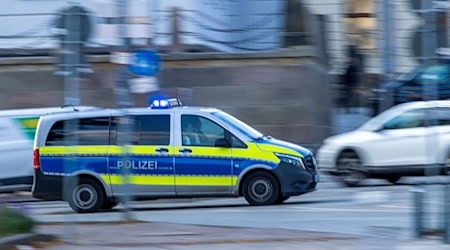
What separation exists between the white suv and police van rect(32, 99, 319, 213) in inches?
120

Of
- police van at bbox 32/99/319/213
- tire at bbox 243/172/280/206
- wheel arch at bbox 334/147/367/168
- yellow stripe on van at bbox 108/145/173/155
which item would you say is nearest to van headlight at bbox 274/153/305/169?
police van at bbox 32/99/319/213

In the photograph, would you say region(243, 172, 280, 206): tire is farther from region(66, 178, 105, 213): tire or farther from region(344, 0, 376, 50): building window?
region(344, 0, 376, 50): building window

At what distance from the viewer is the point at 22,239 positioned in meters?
11.9

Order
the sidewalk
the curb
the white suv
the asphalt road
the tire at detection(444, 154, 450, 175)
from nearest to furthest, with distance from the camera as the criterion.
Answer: the curb → the sidewalk → the asphalt road → the tire at detection(444, 154, 450, 175) → the white suv

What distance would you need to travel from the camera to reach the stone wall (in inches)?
992

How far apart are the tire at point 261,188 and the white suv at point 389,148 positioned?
3.53 metres

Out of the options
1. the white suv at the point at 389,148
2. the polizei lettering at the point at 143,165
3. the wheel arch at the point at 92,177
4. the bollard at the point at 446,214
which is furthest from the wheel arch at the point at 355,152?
the bollard at the point at 446,214

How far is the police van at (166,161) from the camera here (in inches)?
685

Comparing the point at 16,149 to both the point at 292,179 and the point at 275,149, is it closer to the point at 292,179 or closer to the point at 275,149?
the point at 275,149

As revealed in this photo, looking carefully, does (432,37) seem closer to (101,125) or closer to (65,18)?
(65,18)

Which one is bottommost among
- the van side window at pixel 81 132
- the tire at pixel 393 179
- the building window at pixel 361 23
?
the tire at pixel 393 179

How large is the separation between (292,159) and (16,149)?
5807mm

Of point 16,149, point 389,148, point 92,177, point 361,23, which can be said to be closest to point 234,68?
point 389,148

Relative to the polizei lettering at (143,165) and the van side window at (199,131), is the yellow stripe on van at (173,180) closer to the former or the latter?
the polizei lettering at (143,165)
